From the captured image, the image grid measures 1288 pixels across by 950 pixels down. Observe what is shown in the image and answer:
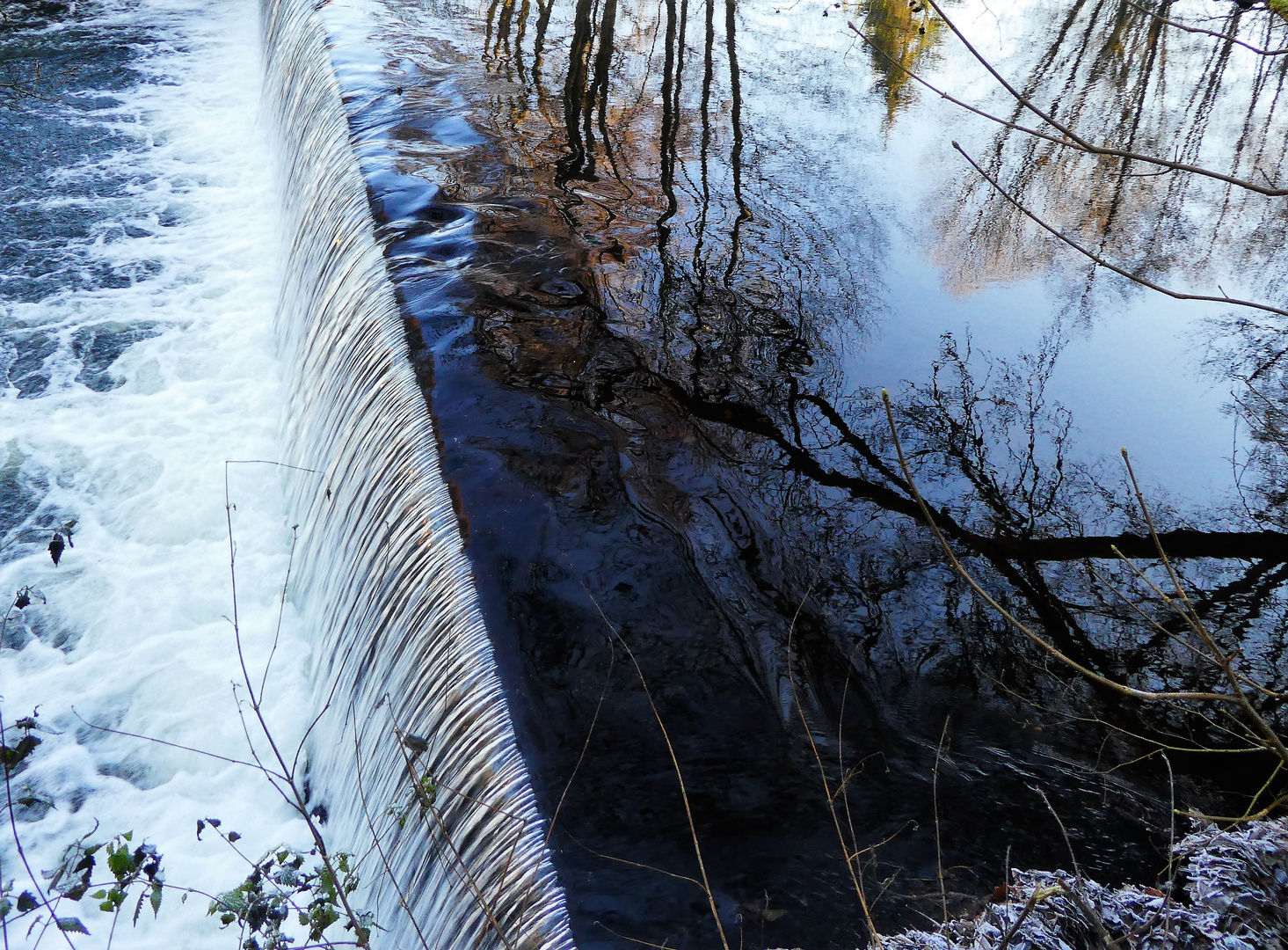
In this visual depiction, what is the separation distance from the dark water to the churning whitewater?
0.27 metres

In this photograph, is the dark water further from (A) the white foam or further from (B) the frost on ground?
(A) the white foam

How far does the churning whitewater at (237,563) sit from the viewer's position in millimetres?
3592

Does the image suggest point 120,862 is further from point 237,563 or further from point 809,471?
point 809,471

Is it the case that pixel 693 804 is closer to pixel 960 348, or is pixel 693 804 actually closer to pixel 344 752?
pixel 344 752

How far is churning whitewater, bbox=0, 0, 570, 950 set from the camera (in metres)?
3.59

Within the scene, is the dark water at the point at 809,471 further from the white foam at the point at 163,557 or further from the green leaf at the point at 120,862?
the white foam at the point at 163,557

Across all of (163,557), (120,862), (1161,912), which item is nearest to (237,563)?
(163,557)

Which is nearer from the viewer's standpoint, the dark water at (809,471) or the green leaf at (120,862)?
the green leaf at (120,862)

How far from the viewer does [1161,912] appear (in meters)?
Answer: 2.67

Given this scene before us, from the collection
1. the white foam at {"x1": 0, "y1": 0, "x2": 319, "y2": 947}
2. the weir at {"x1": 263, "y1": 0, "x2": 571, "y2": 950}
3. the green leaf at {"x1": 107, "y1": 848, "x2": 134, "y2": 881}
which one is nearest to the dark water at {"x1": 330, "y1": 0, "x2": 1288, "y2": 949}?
the weir at {"x1": 263, "y1": 0, "x2": 571, "y2": 950}

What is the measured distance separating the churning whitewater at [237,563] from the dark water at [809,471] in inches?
10.8

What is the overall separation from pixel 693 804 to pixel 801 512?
1804 millimetres

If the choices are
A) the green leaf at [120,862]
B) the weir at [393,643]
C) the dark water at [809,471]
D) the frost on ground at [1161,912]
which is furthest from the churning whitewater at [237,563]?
the frost on ground at [1161,912]

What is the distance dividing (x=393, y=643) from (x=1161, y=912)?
2979mm
